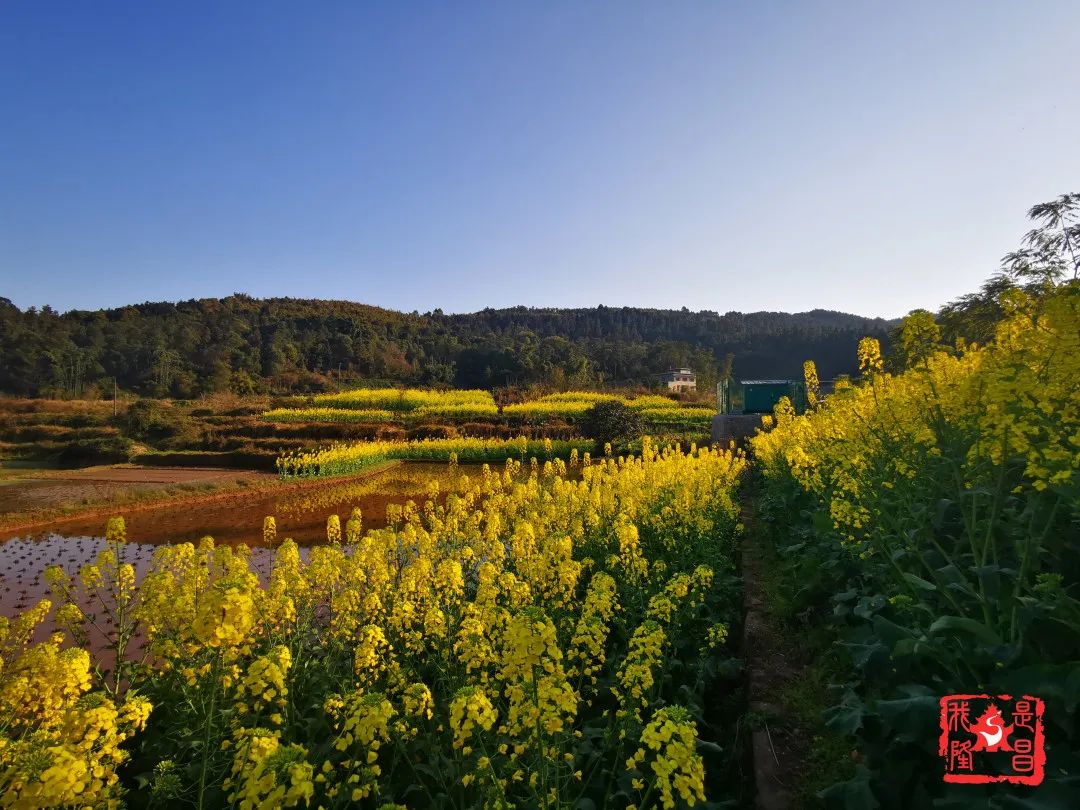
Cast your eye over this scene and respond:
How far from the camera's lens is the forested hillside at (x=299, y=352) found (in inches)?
2018

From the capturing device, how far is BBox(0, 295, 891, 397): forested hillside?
168 ft

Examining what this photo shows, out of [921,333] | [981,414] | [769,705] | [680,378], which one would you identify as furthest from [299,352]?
[981,414]

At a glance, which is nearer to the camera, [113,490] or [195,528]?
[195,528]

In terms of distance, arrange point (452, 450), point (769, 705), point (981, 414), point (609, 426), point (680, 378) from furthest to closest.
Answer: point (680, 378)
point (609, 426)
point (452, 450)
point (769, 705)
point (981, 414)

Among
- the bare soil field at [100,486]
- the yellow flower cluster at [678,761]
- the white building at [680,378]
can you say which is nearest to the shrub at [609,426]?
the bare soil field at [100,486]

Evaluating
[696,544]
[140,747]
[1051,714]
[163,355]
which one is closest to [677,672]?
[696,544]

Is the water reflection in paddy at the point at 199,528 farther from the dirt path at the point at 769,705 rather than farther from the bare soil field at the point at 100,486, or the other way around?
the dirt path at the point at 769,705

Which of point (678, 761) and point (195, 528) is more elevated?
point (678, 761)

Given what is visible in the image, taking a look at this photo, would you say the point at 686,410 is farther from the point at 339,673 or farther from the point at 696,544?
the point at 339,673

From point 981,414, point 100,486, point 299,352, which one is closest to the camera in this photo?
point 981,414

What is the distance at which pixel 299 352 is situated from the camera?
2485 inches

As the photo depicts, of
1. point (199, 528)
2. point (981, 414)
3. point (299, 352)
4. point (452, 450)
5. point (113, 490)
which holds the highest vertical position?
point (299, 352)

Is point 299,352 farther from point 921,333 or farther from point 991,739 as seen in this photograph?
point 991,739

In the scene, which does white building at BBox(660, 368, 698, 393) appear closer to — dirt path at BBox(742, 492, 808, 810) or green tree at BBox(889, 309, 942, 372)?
dirt path at BBox(742, 492, 808, 810)
